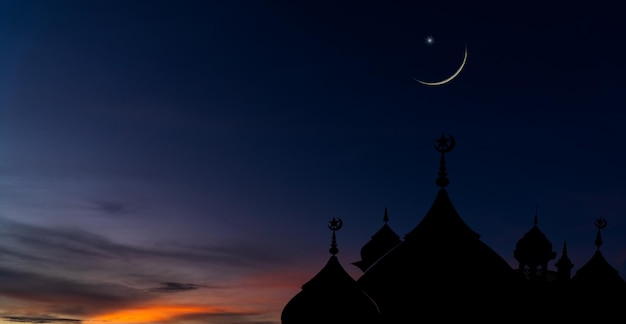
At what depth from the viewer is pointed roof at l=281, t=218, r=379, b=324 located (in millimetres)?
22906

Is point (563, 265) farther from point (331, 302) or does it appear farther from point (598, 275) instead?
point (331, 302)

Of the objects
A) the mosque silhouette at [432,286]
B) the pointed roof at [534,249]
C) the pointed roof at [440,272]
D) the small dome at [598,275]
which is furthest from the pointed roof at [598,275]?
the pointed roof at [440,272]

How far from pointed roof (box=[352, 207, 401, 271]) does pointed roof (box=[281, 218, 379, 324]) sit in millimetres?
17883

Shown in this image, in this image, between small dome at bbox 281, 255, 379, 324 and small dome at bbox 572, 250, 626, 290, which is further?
small dome at bbox 572, 250, 626, 290

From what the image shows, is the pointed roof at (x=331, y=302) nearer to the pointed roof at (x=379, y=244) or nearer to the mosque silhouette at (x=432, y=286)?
the mosque silhouette at (x=432, y=286)

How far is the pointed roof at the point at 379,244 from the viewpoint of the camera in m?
42.4

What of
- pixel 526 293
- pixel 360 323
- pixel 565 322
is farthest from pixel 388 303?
pixel 565 322

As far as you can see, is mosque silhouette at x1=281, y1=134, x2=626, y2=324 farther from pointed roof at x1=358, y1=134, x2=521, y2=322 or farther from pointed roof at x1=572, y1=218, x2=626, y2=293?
pointed roof at x1=572, y1=218, x2=626, y2=293

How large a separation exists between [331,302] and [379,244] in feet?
64.1

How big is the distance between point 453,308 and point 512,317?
267 cm

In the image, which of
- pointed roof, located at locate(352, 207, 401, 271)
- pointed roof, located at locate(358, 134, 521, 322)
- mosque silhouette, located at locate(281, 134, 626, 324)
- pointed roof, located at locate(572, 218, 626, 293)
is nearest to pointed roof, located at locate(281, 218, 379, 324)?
mosque silhouette, located at locate(281, 134, 626, 324)

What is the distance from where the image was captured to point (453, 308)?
2462cm

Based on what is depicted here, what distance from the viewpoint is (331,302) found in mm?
23359

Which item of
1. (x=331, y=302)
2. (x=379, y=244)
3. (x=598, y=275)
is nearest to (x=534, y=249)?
(x=598, y=275)
